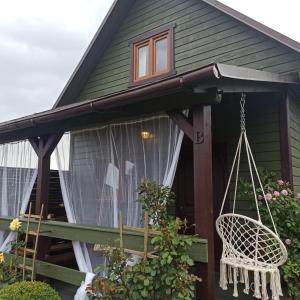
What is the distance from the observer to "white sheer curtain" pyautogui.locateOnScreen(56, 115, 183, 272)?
141 inches

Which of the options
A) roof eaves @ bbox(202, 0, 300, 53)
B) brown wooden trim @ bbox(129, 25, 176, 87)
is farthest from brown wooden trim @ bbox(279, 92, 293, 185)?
brown wooden trim @ bbox(129, 25, 176, 87)

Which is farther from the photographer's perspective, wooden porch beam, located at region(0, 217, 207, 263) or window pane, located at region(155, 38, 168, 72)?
window pane, located at region(155, 38, 168, 72)

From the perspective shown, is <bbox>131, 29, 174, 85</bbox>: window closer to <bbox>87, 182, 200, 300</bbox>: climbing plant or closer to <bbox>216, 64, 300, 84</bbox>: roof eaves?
<bbox>216, 64, 300, 84</bbox>: roof eaves

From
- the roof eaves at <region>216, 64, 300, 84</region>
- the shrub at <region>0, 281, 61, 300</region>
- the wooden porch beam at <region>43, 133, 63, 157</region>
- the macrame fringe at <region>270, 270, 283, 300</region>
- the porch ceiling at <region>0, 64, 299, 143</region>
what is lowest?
the shrub at <region>0, 281, 61, 300</region>

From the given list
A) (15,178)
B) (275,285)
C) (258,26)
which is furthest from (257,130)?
(15,178)

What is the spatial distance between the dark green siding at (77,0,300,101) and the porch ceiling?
111cm

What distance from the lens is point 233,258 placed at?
2.96 metres

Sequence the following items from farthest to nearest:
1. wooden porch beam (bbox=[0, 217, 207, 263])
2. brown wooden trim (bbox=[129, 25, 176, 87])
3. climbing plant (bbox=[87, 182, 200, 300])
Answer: brown wooden trim (bbox=[129, 25, 176, 87]), wooden porch beam (bbox=[0, 217, 207, 263]), climbing plant (bbox=[87, 182, 200, 300])

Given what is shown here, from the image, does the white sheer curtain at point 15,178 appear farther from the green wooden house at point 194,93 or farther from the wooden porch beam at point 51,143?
the wooden porch beam at point 51,143

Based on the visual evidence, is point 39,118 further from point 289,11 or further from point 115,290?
point 289,11

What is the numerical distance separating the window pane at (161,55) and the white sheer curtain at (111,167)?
260 cm

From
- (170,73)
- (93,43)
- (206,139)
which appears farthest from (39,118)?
(93,43)

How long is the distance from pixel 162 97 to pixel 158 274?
5.47ft

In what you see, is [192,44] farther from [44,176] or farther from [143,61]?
[44,176]
